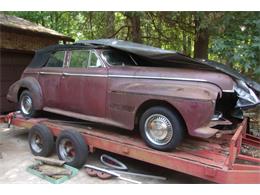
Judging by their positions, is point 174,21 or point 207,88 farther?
point 174,21

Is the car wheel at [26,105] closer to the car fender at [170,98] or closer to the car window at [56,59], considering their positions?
the car window at [56,59]

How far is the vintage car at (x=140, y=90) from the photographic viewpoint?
13.3 feet

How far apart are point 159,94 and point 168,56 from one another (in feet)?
3.26

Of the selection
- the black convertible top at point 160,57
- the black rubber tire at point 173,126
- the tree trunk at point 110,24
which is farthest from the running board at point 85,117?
the tree trunk at point 110,24

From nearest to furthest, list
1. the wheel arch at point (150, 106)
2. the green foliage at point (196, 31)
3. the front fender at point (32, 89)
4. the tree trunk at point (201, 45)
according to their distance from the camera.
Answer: the wheel arch at point (150, 106)
the green foliage at point (196, 31)
the front fender at point (32, 89)
the tree trunk at point (201, 45)

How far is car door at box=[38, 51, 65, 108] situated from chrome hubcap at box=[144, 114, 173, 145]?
225 cm

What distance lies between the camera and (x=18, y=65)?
32.3ft

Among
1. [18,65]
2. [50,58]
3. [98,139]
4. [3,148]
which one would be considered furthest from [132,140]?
[18,65]

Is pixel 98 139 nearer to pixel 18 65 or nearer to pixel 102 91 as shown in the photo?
pixel 102 91

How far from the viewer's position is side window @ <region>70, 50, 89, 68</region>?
5418mm

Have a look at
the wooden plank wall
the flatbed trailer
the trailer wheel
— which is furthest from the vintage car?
the wooden plank wall

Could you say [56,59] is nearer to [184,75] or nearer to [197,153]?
[184,75]

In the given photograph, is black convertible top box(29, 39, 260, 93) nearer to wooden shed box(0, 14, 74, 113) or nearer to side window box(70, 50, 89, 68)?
side window box(70, 50, 89, 68)

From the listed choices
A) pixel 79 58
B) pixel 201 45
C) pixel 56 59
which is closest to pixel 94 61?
pixel 79 58
